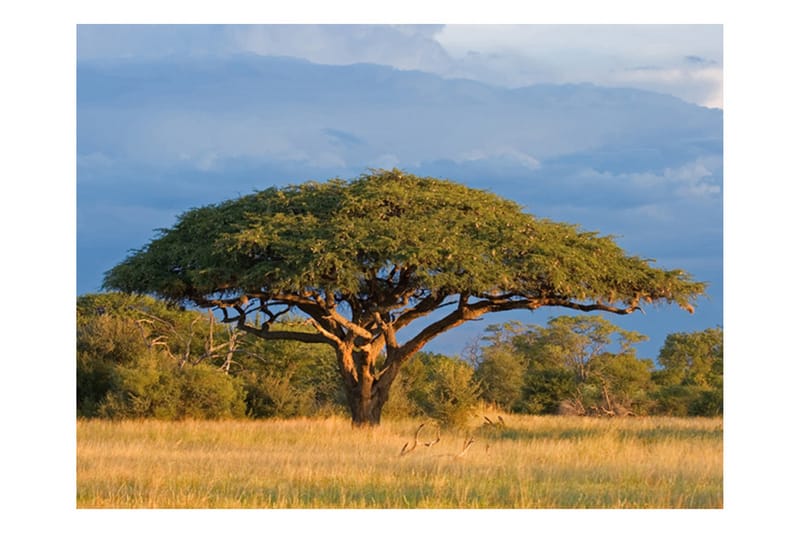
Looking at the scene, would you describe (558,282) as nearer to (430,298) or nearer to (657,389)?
(430,298)

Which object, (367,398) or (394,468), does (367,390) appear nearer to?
(367,398)

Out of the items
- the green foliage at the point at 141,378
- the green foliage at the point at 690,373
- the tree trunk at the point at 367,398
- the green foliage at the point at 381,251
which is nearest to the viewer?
the green foliage at the point at 381,251

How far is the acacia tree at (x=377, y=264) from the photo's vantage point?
2144cm

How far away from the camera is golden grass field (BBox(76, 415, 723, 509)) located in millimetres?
12445

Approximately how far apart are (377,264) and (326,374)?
2052cm

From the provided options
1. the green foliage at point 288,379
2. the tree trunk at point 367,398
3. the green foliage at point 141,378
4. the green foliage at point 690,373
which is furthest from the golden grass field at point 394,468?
the green foliage at point 690,373

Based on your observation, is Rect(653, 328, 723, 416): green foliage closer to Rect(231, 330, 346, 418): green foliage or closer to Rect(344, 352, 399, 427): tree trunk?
Rect(231, 330, 346, 418): green foliage

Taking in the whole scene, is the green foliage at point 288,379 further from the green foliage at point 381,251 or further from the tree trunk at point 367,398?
the green foliage at point 381,251

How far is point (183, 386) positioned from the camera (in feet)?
101

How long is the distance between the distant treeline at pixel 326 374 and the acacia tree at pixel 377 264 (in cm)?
241

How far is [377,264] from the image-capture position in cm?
2172

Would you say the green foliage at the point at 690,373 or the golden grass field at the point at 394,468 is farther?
the green foliage at the point at 690,373
